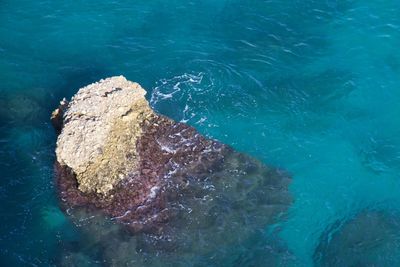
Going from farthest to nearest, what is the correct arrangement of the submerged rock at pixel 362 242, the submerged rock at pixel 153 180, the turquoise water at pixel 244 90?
the turquoise water at pixel 244 90 → the submerged rock at pixel 153 180 → the submerged rock at pixel 362 242

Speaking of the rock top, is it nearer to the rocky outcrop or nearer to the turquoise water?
the rocky outcrop

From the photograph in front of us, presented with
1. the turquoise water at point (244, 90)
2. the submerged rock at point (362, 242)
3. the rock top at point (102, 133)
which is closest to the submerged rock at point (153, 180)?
the rock top at point (102, 133)

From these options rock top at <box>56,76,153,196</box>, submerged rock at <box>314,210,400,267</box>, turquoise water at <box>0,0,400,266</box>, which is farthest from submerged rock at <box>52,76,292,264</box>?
submerged rock at <box>314,210,400,267</box>

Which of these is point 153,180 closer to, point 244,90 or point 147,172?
point 147,172

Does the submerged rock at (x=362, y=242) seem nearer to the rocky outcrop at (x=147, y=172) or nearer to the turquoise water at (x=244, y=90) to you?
the turquoise water at (x=244, y=90)

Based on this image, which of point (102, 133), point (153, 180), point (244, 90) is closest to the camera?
point (102, 133)

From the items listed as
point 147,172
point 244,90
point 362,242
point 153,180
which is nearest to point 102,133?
point 147,172
